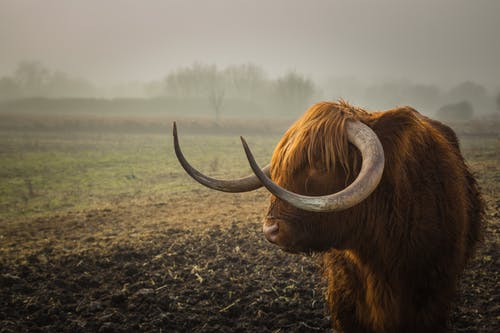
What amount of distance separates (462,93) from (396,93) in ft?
48.0

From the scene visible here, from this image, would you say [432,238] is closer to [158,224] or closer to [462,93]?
[158,224]

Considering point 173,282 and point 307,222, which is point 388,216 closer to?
point 307,222

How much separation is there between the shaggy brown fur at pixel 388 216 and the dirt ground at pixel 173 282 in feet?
3.33

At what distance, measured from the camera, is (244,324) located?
12.7 ft

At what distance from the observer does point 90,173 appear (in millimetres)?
15969

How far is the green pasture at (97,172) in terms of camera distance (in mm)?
11047

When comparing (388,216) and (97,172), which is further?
(97,172)

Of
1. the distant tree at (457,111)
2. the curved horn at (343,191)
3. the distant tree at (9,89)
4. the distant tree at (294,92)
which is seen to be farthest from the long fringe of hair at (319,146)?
the distant tree at (9,89)

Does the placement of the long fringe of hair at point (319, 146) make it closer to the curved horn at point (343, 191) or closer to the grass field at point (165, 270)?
the curved horn at point (343, 191)

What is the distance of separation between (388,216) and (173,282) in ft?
11.7

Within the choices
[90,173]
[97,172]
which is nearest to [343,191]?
[90,173]

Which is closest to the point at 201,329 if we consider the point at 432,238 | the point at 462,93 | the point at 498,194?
the point at 432,238

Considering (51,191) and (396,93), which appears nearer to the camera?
(51,191)

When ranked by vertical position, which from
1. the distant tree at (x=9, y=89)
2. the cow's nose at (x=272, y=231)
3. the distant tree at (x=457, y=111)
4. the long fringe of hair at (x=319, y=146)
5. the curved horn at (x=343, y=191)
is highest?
the distant tree at (x=9, y=89)
